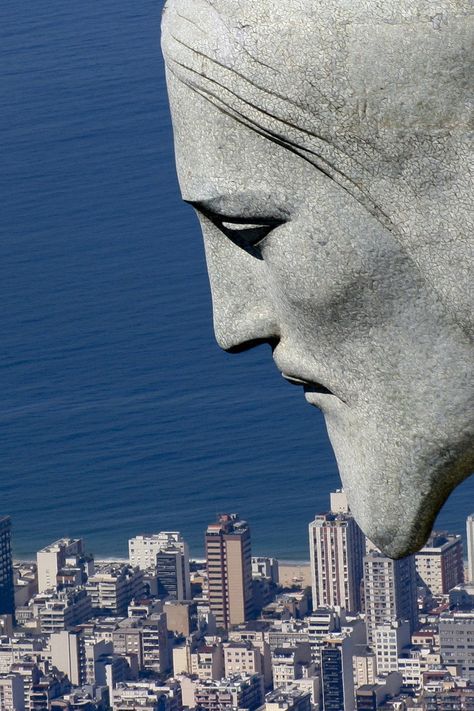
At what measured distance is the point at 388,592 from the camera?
28797 mm

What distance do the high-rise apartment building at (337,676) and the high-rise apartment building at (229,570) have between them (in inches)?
96.4

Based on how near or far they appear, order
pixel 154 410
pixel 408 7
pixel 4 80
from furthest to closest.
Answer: pixel 4 80 → pixel 154 410 → pixel 408 7

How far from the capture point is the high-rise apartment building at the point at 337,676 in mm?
26359

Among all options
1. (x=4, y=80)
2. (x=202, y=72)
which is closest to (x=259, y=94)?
(x=202, y=72)

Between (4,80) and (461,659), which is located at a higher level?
(4,80)

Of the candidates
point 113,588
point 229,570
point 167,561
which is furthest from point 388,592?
point 113,588

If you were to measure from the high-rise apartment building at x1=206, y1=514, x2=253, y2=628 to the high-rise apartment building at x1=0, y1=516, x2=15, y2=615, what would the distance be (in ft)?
10.6

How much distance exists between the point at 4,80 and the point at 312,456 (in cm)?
1309

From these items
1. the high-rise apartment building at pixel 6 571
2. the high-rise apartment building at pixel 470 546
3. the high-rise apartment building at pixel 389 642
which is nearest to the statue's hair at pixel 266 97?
the high-rise apartment building at pixel 470 546

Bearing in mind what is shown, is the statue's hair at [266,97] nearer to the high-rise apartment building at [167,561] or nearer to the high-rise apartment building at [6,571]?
the high-rise apartment building at [167,561]

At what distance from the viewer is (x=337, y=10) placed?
2.23 feet

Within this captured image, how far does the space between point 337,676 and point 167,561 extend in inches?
157

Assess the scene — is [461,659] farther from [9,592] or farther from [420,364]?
[420,364]

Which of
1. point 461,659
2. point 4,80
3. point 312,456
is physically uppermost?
point 4,80
